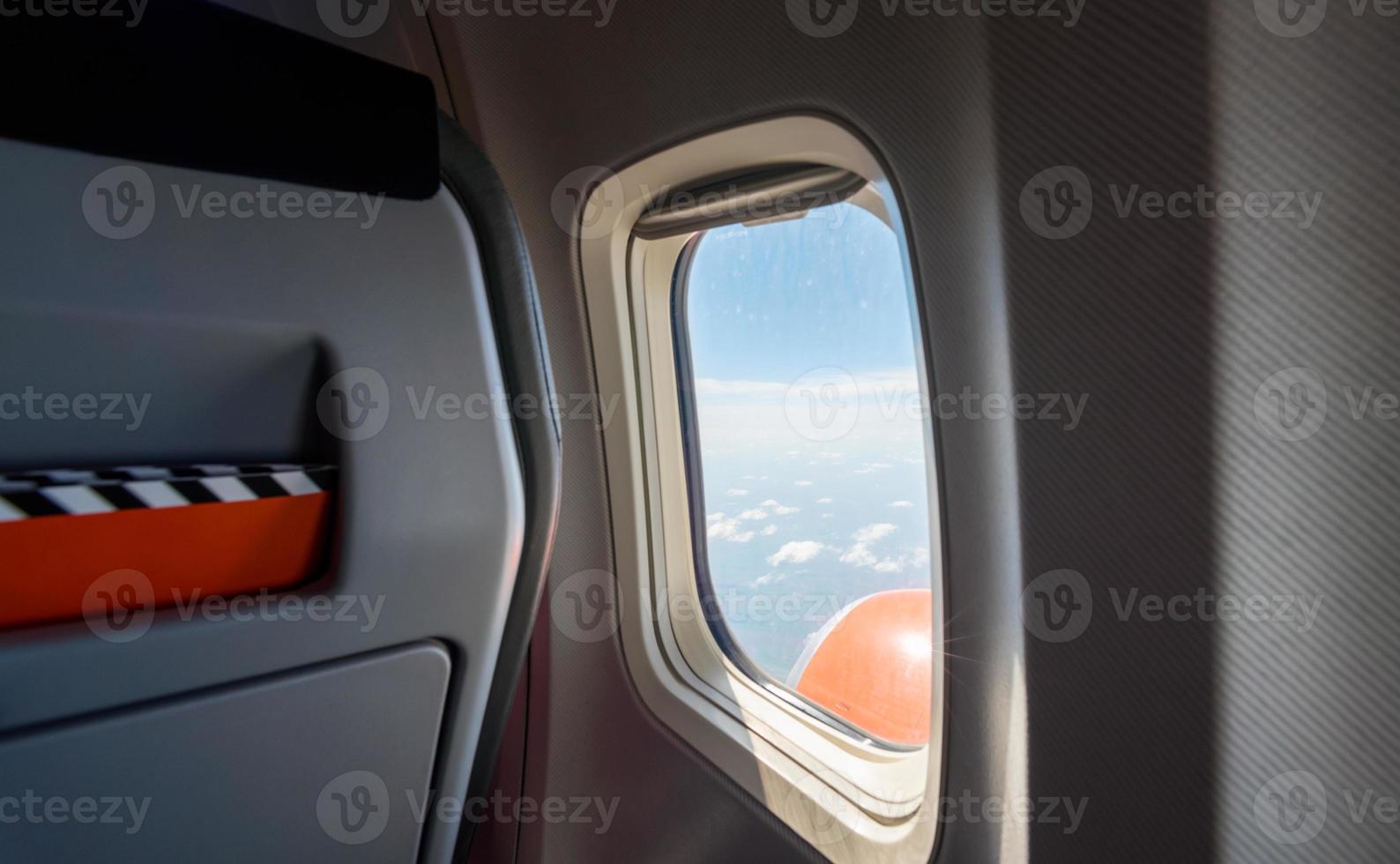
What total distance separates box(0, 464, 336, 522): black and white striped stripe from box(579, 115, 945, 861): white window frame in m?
0.86

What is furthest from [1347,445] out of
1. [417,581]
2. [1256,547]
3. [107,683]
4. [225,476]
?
[107,683]

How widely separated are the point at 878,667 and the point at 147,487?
125 centimetres

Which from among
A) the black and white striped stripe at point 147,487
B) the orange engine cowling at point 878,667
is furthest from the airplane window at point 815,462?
the black and white striped stripe at point 147,487

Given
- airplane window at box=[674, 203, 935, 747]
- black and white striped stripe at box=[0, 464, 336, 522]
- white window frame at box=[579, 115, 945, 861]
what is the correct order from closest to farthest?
black and white striped stripe at box=[0, 464, 336, 522]
white window frame at box=[579, 115, 945, 861]
airplane window at box=[674, 203, 935, 747]

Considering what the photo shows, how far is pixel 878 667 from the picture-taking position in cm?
158

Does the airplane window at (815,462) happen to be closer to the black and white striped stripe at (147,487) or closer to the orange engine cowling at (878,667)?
the orange engine cowling at (878,667)

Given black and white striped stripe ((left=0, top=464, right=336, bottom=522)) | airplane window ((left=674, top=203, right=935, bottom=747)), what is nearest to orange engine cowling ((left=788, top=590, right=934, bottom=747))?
airplane window ((left=674, top=203, right=935, bottom=747))

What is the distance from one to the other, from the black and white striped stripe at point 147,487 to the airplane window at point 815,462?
0.88m

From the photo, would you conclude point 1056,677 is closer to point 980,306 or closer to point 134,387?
point 980,306

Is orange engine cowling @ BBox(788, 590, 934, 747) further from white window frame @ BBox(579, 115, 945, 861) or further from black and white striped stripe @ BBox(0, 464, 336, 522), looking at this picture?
black and white striped stripe @ BBox(0, 464, 336, 522)

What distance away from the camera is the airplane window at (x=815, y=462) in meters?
1.44

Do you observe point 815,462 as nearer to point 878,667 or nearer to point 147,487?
point 878,667

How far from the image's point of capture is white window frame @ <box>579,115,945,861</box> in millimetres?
1294

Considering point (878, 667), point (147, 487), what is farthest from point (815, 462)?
point (147, 487)
